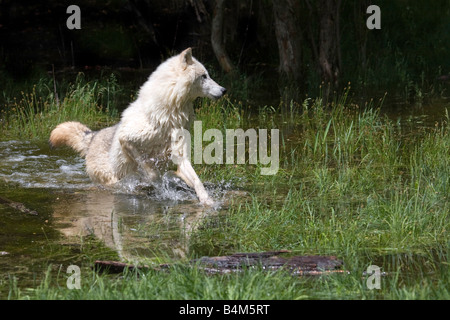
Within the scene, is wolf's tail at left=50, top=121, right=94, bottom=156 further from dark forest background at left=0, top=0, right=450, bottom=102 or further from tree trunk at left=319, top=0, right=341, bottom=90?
tree trunk at left=319, top=0, right=341, bottom=90

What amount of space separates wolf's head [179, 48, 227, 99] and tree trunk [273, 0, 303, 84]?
5.81 meters

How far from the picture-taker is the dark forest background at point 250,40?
43.0 ft

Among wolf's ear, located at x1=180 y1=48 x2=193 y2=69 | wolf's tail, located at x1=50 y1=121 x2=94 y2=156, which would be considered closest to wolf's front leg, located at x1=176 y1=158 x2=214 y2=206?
wolf's ear, located at x1=180 y1=48 x2=193 y2=69

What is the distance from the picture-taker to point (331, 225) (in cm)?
557

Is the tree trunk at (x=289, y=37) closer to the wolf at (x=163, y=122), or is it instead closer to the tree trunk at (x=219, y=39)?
the tree trunk at (x=219, y=39)

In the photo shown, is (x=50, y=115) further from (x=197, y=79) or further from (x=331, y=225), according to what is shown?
(x=331, y=225)

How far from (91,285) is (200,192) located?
2812 millimetres

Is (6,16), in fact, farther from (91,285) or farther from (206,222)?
(91,285)

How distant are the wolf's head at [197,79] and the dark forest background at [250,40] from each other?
209 inches

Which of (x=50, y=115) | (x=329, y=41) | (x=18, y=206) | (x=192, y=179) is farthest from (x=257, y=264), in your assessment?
(x=329, y=41)

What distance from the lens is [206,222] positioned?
5996mm

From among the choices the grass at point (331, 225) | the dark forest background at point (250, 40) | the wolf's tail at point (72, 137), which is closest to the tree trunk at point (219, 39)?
the dark forest background at point (250, 40)

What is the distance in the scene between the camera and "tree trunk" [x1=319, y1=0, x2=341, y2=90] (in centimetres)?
1263

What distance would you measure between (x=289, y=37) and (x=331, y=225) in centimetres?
801
